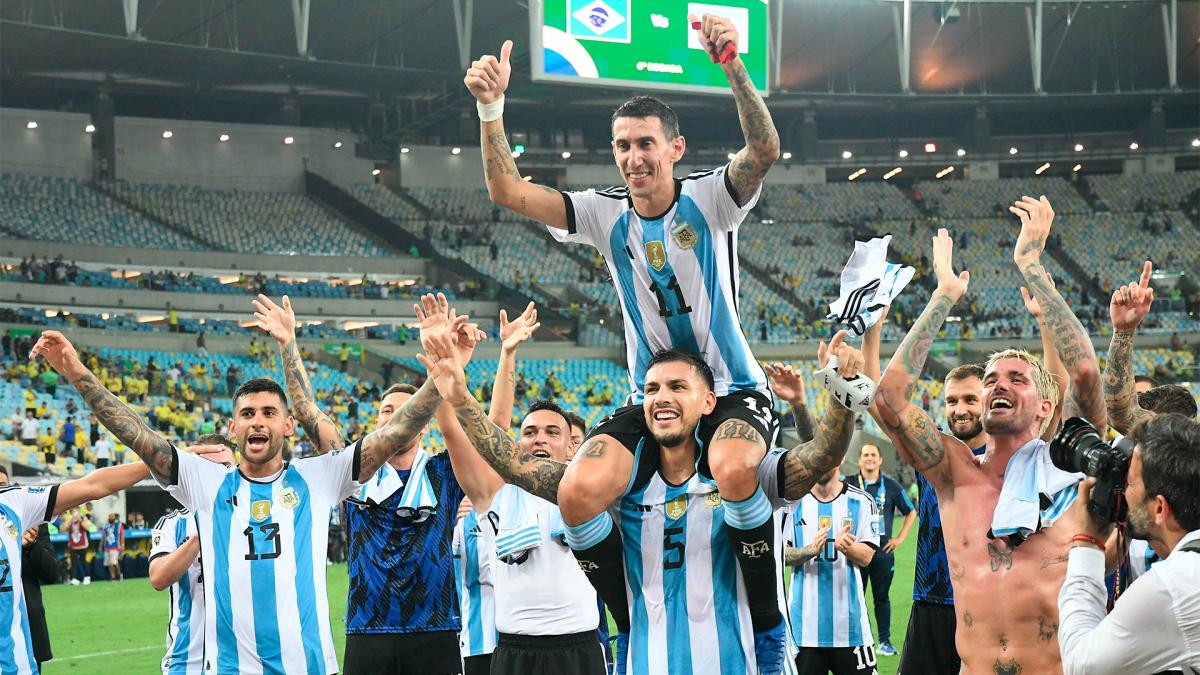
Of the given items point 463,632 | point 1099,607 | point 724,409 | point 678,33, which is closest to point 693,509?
point 724,409

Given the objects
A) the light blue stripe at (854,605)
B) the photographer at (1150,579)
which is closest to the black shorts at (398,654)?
the light blue stripe at (854,605)

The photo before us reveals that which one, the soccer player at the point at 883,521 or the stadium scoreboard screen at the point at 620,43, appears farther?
the stadium scoreboard screen at the point at 620,43

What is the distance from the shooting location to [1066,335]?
616 cm

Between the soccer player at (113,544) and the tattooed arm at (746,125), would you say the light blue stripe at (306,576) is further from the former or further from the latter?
the soccer player at (113,544)

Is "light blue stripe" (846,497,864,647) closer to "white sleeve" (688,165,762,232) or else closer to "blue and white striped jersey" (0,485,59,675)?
"white sleeve" (688,165,762,232)

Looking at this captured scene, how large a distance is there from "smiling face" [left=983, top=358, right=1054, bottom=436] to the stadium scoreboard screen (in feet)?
88.4

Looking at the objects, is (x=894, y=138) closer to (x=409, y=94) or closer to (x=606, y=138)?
(x=606, y=138)

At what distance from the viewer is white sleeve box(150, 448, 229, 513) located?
22.0 feet

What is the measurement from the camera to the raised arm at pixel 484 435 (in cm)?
580

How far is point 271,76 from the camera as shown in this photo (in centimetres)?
4928

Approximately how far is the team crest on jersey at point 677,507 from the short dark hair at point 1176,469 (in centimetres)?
219

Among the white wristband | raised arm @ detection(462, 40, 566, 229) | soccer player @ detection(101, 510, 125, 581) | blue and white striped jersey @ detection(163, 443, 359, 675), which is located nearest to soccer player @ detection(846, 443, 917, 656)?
blue and white striped jersey @ detection(163, 443, 359, 675)

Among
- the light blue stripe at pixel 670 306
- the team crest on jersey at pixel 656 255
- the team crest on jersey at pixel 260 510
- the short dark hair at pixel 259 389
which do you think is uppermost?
the team crest on jersey at pixel 656 255

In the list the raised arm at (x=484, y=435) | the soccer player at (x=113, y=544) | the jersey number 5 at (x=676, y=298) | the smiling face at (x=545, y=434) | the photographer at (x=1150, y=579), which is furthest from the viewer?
the soccer player at (x=113, y=544)
